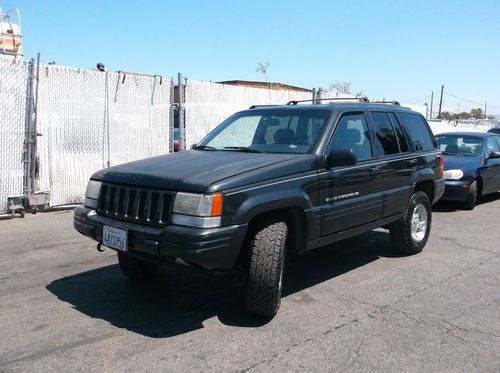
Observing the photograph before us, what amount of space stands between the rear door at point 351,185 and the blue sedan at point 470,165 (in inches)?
184

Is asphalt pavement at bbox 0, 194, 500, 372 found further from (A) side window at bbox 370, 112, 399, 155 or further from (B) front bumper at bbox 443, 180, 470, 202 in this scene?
(B) front bumper at bbox 443, 180, 470, 202

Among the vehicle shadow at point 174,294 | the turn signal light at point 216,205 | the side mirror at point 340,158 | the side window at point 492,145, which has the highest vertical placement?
the side window at point 492,145

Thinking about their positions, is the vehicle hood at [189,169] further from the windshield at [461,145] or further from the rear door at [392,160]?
the windshield at [461,145]

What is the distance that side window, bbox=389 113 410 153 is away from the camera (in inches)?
235

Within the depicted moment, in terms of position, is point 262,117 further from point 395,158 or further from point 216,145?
point 395,158

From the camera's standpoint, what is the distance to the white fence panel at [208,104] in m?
10.5

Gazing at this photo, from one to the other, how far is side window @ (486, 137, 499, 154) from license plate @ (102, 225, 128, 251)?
9190 millimetres

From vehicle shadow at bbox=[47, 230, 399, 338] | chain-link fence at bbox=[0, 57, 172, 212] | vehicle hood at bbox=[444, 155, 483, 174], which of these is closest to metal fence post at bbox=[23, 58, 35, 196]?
chain-link fence at bbox=[0, 57, 172, 212]

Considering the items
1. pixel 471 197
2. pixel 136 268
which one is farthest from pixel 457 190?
pixel 136 268

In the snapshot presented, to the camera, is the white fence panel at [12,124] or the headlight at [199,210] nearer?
the headlight at [199,210]

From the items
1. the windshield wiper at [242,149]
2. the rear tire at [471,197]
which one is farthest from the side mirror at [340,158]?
the rear tire at [471,197]

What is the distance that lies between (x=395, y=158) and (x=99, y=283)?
366 cm

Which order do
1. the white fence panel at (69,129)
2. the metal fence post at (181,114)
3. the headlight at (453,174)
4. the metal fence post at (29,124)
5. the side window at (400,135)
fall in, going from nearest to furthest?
1. the side window at (400,135)
2. the metal fence post at (29,124)
3. the white fence panel at (69,129)
4. the headlight at (453,174)
5. the metal fence post at (181,114)

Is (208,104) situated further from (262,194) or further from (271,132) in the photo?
(262,194)
